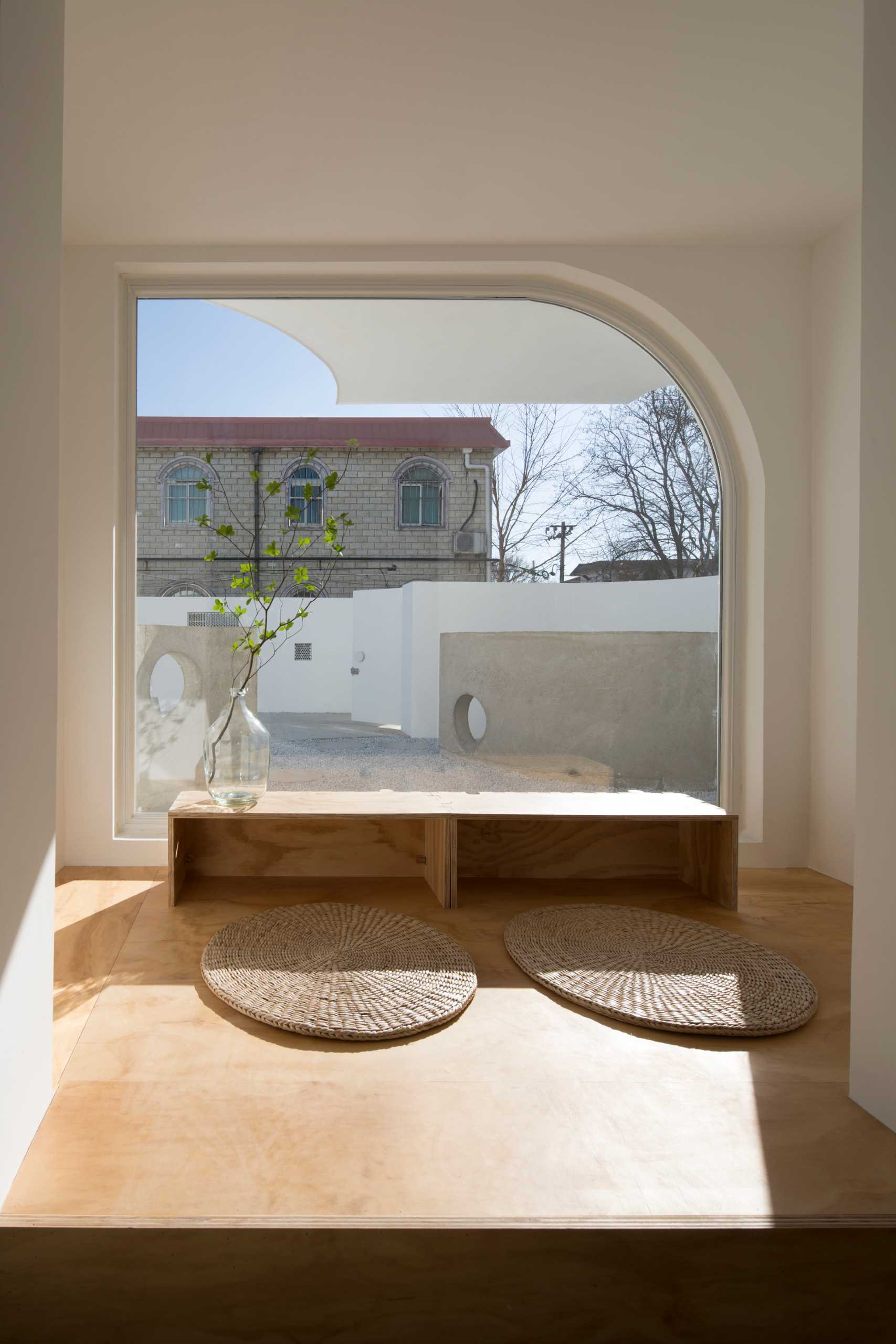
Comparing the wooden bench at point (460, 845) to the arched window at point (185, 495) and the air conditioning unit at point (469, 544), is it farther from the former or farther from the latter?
the arched window at point (185, 495)

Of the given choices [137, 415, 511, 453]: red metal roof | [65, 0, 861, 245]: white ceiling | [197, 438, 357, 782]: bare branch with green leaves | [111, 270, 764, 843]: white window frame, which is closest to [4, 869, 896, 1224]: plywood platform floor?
[111, 270, 764, 843]: white window frame

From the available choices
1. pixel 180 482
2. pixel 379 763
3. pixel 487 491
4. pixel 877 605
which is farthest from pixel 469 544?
pixel 877 605

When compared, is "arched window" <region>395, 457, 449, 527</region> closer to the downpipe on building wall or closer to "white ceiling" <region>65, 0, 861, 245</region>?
the downpipe on building wall

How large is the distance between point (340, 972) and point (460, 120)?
236 centimetres

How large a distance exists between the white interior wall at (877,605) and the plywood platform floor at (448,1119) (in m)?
0.20

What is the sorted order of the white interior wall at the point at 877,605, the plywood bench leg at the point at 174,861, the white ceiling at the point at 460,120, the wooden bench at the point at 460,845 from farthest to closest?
the wooden bench at the point at 460,845 < the plywood bench leg at the point at 174,861 < the white ceiling at the point at 460,120 < the white interior wall at the point at 877,605

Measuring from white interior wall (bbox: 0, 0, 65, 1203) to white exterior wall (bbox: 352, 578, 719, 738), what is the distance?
186 cm

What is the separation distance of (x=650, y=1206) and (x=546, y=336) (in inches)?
119

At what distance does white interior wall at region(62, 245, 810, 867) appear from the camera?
312 cm

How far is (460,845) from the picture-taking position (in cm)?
301

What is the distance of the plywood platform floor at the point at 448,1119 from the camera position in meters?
1.24

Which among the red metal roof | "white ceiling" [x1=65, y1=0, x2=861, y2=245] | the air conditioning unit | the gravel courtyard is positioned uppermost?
"white ceiling" [x1=65, y1=0, x2=861, y2=245]

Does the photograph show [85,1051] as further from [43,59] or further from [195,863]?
[43,59]

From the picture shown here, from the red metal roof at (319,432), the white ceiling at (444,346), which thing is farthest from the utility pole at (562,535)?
the white ceiling at (444,346)
